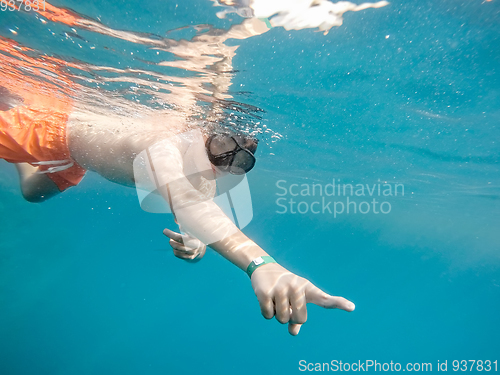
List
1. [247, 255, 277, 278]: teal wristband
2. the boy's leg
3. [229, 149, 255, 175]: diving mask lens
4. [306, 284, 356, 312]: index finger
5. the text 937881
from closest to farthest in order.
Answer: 1. [306, 284, 356, 312]: index finger
2. [247, 255, 277, 278]: teal wristband
3. the text 937881
4. [229, 149, 255, 175]: diving mask lens
5. the boy's leg

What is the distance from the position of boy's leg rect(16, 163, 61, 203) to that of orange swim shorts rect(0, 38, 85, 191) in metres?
0.18

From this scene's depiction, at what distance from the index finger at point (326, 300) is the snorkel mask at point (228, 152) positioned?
283cm

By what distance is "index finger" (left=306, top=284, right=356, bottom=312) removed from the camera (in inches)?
54.9

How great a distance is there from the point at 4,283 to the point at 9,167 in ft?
57.0

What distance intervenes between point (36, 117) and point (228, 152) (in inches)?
155

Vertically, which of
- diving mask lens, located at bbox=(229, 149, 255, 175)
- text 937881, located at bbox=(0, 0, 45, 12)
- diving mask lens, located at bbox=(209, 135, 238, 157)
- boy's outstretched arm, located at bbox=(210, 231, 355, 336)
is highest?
text 937881, located at bbox=(0, 0, 45, 12)

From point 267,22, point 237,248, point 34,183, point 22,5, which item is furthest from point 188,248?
point 34,183

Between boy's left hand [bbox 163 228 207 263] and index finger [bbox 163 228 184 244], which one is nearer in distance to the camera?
index finger [bbox 163 228 184 244]

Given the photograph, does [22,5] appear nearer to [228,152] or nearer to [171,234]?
[228,152]

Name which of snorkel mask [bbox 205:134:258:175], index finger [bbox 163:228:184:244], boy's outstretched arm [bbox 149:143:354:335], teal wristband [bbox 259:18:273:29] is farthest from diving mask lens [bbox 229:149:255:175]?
teal wristband [bbox 259:18:273:29]

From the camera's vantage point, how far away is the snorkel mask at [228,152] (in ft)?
13.1

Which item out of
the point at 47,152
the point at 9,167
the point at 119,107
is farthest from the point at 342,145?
the point at 9,167

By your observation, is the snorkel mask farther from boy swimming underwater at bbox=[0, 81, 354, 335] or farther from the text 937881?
the text 937881

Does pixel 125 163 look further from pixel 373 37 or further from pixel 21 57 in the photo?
pixel 373 37
